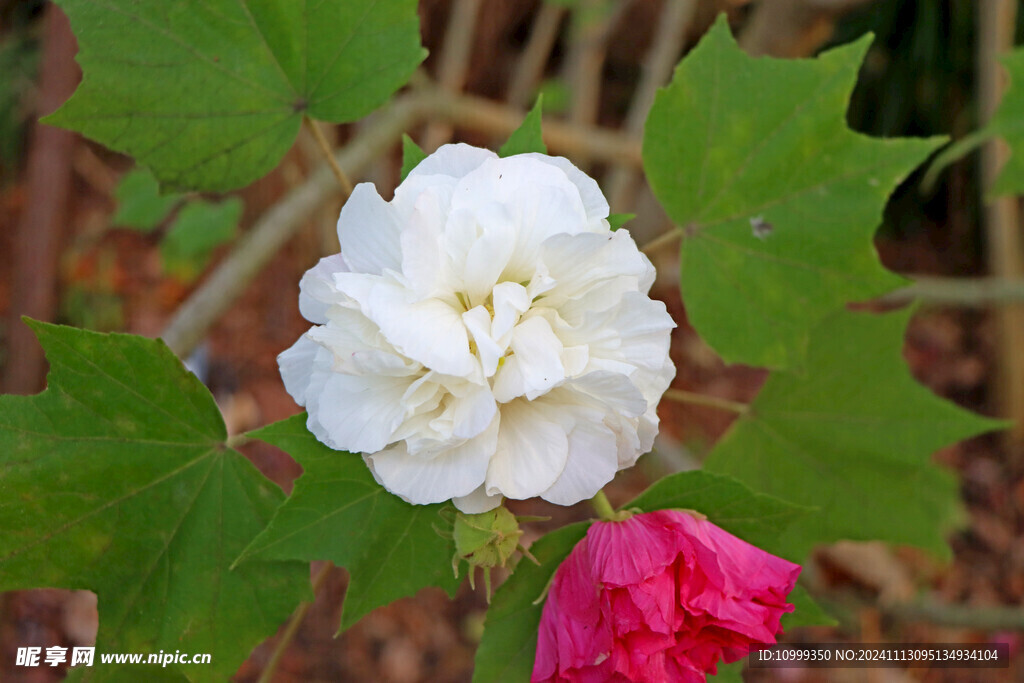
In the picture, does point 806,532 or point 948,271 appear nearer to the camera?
point 806,532

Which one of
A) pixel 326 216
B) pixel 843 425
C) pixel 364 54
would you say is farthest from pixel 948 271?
pixel 364 54

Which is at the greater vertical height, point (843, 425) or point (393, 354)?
point (393, 354)

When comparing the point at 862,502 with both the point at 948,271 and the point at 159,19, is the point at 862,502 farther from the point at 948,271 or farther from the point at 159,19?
the point at 948,271

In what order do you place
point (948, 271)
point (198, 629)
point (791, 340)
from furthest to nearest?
point (948, 271)
point (791, 340)
point (198, 629)

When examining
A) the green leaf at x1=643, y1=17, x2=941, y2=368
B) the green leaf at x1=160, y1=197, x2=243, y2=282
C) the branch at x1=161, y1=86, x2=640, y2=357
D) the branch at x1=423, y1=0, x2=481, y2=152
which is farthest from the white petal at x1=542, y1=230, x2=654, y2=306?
the branch at x1=423, y1=0, x2=481, y2=152

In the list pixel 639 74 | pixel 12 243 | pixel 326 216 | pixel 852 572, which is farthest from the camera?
pixel 639 74

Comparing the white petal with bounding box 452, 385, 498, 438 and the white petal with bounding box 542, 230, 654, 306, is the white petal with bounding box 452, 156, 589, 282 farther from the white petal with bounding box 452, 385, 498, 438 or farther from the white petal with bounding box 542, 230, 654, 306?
the white petal with bounding box 452, 385, 498, 438
